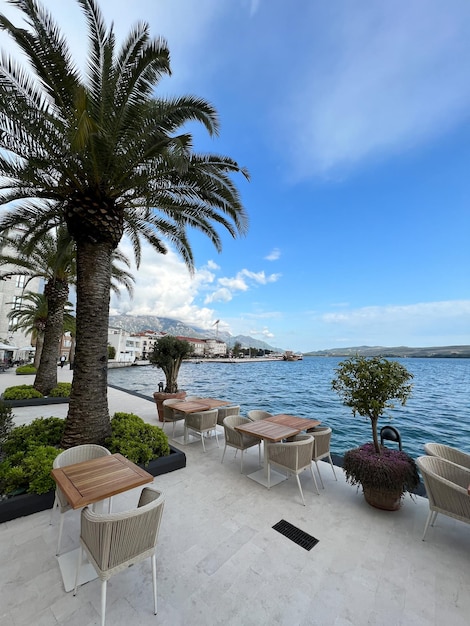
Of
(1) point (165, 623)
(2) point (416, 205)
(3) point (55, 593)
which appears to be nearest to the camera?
(1) point (165, 623)

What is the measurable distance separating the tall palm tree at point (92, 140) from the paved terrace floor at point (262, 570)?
2.19 meters

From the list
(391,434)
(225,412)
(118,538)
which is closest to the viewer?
(118,538)

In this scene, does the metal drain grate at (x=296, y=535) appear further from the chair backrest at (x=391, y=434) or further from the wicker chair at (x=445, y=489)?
the chair backrest at (x=391, y=434)

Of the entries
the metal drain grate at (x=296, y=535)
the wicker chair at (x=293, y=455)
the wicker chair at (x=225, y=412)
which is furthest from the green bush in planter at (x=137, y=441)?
the metal drain grate at (x=296, y=535)

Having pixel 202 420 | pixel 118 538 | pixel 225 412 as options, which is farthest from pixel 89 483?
pixel 225 412

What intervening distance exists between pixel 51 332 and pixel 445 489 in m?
11.4

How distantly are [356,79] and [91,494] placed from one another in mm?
9140

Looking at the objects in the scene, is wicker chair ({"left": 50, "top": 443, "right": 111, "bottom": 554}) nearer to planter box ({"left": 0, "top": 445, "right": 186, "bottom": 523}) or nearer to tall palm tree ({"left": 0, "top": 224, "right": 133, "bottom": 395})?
planter box ({"left": 0, "top": 445, "right": 186, "bottom": 523})

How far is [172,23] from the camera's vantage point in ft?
15.8

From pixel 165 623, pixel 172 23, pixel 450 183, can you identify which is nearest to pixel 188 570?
pixel 165 623

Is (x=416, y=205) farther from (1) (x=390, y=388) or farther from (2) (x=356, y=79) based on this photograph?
(1) (x=390, y=388)

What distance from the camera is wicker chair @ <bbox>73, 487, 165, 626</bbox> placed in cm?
184

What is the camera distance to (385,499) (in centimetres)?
339

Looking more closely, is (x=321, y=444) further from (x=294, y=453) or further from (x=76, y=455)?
(x=76, y=455)
